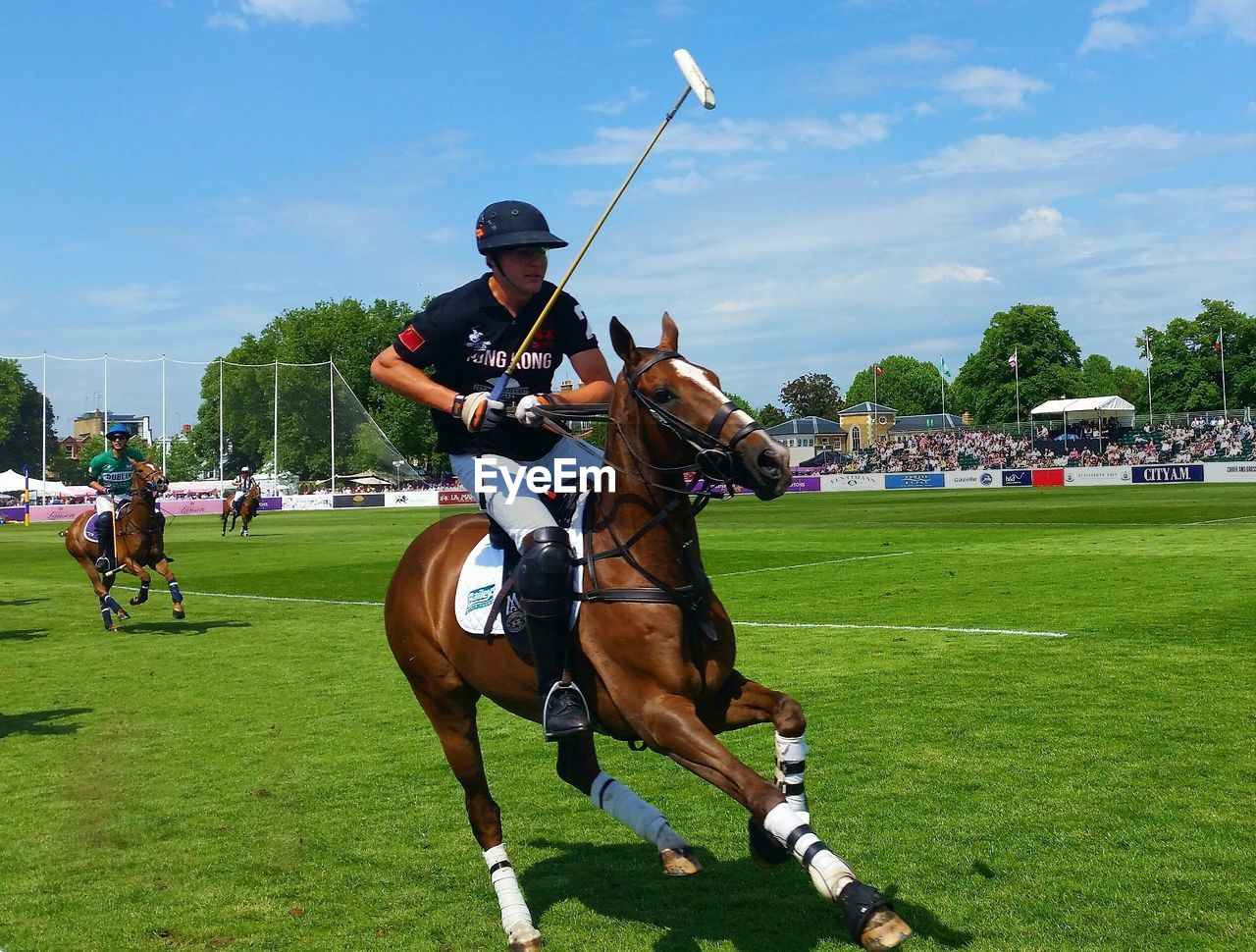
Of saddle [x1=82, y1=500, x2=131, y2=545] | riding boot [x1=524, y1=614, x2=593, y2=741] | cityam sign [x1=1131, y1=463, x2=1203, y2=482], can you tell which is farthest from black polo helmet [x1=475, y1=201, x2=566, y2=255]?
cityam sign [x1=1131, y1=463, x2=1203, y2=482]

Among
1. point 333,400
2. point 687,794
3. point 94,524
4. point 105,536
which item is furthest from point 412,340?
point 333,400

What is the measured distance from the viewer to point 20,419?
8175 centimetres

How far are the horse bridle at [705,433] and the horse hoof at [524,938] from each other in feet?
7.23

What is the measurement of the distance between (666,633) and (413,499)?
76.3 meters

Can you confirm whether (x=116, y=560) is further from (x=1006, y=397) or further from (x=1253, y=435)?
(x=1006, y=397)

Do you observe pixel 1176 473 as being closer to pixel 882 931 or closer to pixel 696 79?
pixel 696 79

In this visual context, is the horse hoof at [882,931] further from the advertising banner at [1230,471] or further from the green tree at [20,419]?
the green tree at [20,419]

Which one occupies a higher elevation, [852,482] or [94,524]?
[94,524]

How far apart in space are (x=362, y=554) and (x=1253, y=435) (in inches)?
2312

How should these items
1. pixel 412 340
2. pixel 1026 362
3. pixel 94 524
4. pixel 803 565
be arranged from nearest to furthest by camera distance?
pixel 412 340, pixel 94 524, pixel 803 565, pixel 1026 362

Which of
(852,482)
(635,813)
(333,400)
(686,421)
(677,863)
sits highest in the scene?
(333,400)

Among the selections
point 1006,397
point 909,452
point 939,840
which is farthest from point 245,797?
point 1006,397

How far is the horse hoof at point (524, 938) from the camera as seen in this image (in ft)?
17.2

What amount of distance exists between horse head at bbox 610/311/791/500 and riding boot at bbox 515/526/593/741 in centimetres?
67
